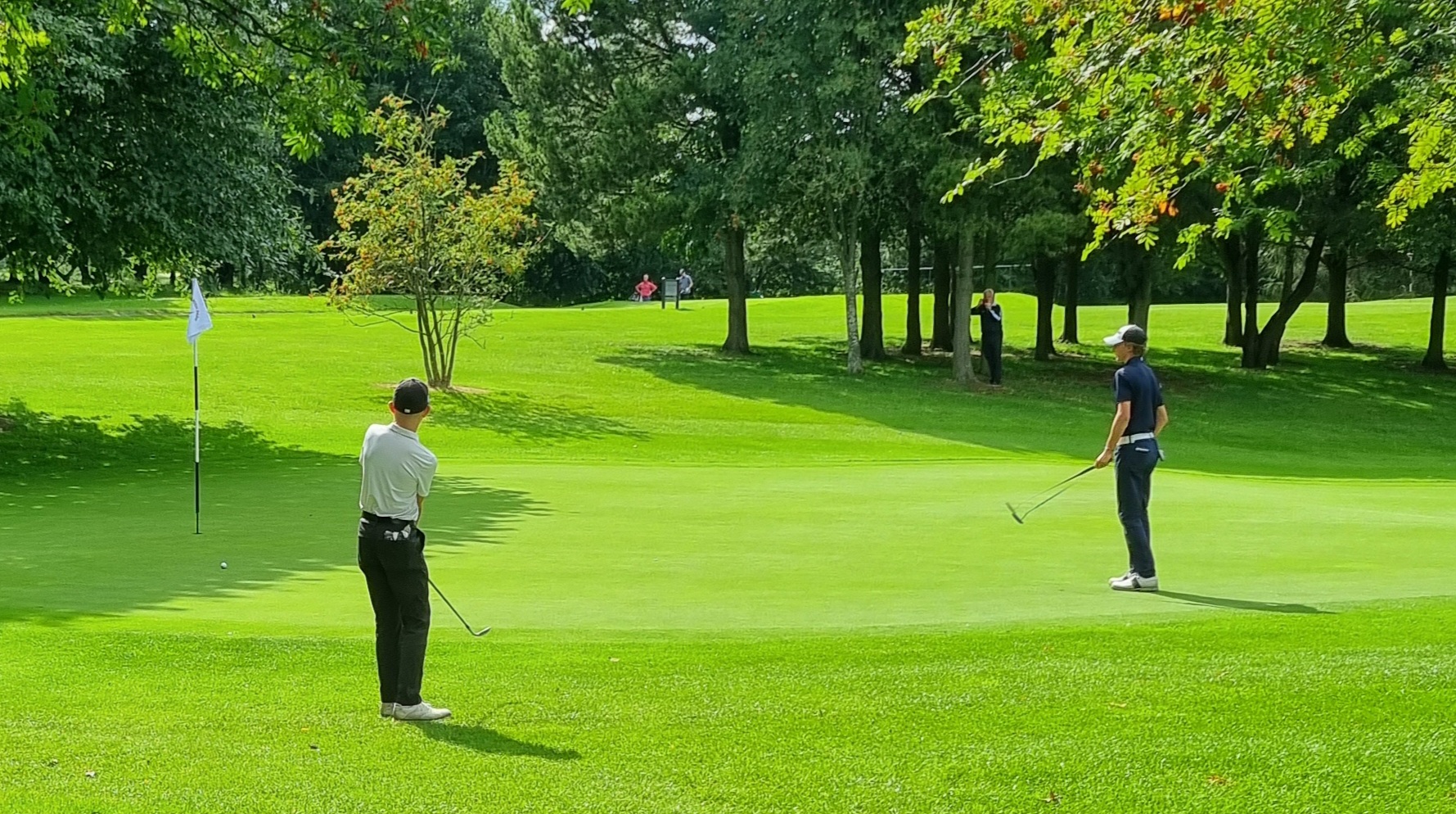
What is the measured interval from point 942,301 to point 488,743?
4138cm

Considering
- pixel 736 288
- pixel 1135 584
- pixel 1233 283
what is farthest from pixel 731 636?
pixel 1233 283

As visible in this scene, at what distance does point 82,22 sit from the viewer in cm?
1881

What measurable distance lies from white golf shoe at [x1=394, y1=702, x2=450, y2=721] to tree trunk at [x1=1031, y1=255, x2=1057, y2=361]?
3714cm

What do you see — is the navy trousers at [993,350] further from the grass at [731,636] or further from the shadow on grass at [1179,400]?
the grass at [731,636]

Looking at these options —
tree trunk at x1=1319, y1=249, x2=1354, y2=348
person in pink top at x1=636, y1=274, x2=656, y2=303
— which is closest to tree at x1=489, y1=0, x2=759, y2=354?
Answer: tree trunk at x1=1319, y1=249, x2=1354, y2=348

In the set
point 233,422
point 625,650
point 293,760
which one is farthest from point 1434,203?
point 293,760

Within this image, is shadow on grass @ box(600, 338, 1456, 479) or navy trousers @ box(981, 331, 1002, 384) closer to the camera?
shadow on grass @ box(600, 338, 1456, 479)

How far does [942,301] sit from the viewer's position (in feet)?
154

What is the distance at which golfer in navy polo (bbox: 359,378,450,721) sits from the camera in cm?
715

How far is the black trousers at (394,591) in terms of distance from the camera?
23.7 feet

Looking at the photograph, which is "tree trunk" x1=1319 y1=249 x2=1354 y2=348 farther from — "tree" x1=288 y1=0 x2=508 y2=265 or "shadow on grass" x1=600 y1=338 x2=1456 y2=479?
"tree" x1=288 y1=0 x2=508 y2=265

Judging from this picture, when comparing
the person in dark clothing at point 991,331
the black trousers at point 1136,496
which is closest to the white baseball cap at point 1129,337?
the black trousers at point 1136,496

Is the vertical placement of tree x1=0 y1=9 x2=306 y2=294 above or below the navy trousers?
above

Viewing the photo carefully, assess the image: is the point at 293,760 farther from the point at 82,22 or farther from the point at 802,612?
the point at 82,22
